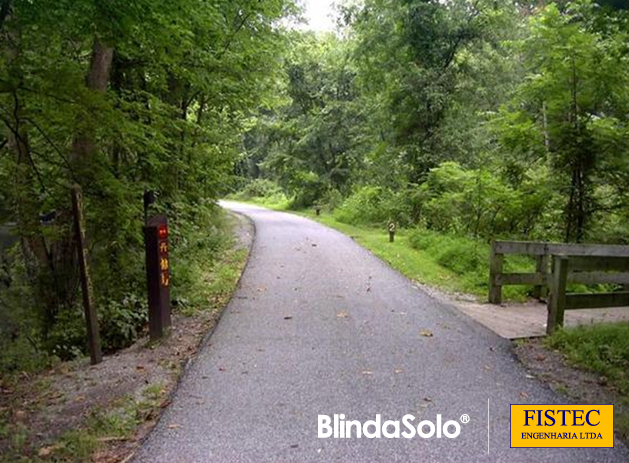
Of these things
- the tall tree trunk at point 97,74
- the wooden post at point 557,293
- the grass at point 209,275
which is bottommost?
the grass at point 209,275

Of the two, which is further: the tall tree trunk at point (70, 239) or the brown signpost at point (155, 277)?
the tall tree trunk at point (70, 239)

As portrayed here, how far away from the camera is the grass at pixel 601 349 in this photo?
5211mm

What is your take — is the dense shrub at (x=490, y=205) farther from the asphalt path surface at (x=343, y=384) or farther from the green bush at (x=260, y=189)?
the green bush at (x=260, y=189)

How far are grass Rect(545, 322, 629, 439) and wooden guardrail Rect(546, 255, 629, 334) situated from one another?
0.87 feet

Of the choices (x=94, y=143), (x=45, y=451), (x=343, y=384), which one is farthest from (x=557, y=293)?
(x=94, y=143)

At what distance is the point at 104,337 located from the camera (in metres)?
7.09

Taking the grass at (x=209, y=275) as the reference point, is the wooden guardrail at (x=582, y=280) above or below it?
above

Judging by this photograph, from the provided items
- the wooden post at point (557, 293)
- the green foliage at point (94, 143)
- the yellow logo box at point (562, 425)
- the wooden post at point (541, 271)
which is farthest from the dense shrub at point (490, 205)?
the yellow logo box at point (562, 425)

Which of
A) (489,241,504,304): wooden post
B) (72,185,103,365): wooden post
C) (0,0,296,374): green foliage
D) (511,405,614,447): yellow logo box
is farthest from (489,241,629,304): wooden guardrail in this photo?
(72,185,103,365): wooden post

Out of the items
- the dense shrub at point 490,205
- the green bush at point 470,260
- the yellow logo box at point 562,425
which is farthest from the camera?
the dense shrub at point 490,205

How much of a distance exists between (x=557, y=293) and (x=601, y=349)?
0.82m

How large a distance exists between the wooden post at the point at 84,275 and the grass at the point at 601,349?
521 cm

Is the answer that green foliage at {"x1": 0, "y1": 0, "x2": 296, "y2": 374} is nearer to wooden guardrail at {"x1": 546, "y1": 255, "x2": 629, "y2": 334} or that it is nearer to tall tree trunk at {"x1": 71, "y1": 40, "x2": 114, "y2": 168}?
tall tree trunk at {"x1": 71, "y1": 40, "x2": 114, "y2": 168}

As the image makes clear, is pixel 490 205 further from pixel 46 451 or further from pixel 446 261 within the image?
pixel 46 451
